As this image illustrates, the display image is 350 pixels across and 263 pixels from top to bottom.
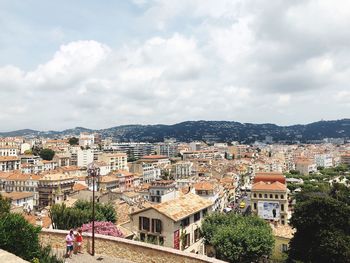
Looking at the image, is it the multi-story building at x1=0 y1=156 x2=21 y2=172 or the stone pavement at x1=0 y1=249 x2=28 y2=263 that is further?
the multi-story building at x1=0 y1=156 x2=21 y2=172

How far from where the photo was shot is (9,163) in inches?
4355

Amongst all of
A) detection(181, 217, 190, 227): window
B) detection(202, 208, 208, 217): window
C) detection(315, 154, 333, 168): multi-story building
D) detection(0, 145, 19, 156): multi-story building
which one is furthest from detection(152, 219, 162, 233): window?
detection(315, 154, 333, 168): multi-story building

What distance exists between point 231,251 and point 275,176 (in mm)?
45552

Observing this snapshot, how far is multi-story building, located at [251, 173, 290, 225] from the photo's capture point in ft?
196

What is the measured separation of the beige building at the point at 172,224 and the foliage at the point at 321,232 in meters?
7.18

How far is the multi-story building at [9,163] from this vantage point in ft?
356

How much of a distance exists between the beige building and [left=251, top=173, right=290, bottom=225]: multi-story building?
111 feet

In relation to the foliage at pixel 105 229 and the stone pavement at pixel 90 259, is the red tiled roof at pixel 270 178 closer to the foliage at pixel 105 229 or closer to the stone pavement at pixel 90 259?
the foliage at pixel 105 229

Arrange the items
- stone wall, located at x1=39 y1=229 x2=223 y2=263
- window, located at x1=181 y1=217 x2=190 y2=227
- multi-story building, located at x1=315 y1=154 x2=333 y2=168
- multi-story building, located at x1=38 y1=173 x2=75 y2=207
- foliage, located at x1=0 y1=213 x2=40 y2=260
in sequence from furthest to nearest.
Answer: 1. multi-story building, located at x1=315 y1=154 x2=333 y2=168
2. multi-story building, located at x1=38 y1=173 x2=75 y2=207
3. window, located at x1=181 y1=217 x2=190 y2=227
4. stone wall, located at x1=39 y1=229 x2=223 y2=263
5. foliage, located at x1=0 y1=213 x2=40 y2=260

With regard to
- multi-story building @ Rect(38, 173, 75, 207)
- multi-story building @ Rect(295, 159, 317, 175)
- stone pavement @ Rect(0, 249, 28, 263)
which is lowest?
multi-story building @ Rect(295, 159, 317, 175)

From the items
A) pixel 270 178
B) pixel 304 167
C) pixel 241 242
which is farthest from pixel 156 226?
pixel 304 167

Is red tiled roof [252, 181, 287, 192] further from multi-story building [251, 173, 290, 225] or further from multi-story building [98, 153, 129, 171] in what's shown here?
multi-story building [98, 153, 129, 171]

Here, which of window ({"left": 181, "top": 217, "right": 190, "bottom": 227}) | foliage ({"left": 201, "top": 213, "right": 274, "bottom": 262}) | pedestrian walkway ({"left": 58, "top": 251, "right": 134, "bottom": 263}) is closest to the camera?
pedestrian walkway ({"left": 58, "top": 251, "right": 134, "bottom": 263})

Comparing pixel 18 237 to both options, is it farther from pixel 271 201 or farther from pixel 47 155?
pixel 47 155
